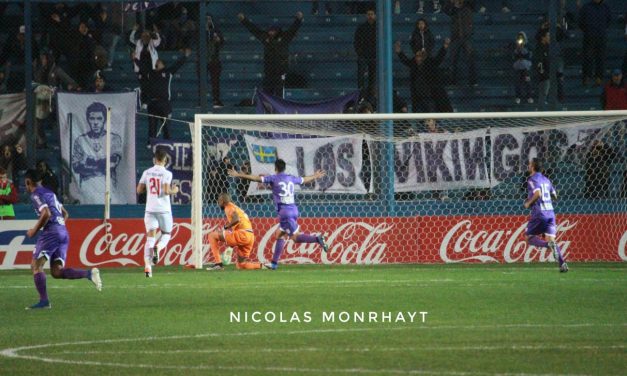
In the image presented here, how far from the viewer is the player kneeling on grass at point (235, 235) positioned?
69.7 ft

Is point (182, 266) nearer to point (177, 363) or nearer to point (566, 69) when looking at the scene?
point (566, 69)

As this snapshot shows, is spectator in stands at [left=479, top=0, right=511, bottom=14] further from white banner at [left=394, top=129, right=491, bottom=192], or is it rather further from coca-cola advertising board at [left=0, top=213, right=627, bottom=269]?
coca-cola advertising board at [left=0, top=213, right=627, bottom=269]

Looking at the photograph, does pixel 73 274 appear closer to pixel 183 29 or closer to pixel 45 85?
pixel 45 85

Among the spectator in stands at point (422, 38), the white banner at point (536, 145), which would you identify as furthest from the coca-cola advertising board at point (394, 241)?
the spectator in stands at point (422, 38)

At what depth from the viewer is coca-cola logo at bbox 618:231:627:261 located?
22.5 m

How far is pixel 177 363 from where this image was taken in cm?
986

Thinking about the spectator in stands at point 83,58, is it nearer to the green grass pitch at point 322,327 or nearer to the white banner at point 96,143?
the white banner at point 96,143

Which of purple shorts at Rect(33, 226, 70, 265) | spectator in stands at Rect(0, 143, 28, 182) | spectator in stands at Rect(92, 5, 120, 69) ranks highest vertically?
spectator in stands at Rect(92, 5, 120, 69)

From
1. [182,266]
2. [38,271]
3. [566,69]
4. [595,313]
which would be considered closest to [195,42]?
[182,266]

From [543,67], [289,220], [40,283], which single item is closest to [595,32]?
[543,67]

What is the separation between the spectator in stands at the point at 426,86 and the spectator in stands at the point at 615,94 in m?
3.09

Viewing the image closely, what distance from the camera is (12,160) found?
78.2 ft

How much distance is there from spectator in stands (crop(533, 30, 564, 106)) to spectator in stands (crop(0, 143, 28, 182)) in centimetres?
1017

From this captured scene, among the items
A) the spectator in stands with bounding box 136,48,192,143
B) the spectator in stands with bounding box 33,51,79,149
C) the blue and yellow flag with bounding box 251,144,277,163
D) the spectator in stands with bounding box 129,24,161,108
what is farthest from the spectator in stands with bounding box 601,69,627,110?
the spectator in stands with bounding box 33,51,79,149
